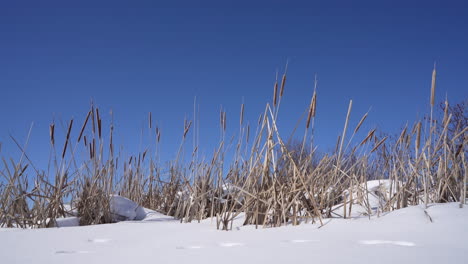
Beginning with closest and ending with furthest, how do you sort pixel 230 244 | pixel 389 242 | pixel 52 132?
pixel 389 242 → pixel 230 244 → pixel 52 132

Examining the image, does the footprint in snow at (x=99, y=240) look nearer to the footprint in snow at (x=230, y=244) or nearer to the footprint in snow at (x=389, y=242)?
the footprint in snow at (x=230, y=244)

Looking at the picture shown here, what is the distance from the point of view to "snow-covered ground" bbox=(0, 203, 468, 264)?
1.10 m

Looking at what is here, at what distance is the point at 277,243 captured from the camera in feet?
4.22

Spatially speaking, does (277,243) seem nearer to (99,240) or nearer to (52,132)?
(99,240)

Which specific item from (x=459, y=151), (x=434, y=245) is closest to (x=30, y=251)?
(x=434, y=245)

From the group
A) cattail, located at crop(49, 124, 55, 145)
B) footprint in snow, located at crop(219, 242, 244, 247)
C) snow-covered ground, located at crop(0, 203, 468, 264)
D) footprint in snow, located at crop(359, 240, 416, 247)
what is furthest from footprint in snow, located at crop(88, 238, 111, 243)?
cattail, located at crop(49, 124, 55, 145)

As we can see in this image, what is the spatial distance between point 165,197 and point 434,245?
8.08ft

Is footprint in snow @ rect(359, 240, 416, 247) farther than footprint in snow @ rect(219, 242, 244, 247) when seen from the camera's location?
No

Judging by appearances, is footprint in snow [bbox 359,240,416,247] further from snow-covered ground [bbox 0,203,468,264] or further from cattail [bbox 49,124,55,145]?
cattail [bbox 49,124,55,145]

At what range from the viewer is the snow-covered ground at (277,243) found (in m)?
1.10

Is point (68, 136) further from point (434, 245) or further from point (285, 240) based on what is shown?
point (434, 245)

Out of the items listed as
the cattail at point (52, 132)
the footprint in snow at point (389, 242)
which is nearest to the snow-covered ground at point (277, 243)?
the footprint in snow at point (389, 242)

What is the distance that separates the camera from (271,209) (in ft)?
6.23

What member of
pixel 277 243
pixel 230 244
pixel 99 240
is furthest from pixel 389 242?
pixel 99 240
